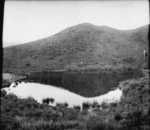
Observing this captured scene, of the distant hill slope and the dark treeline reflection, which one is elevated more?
the distant hill slope

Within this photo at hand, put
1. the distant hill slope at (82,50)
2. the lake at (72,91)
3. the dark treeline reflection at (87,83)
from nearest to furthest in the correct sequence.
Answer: the lake at (72,91), the dark treeline reflection at (87,83), the distant hill slope at (82,50)

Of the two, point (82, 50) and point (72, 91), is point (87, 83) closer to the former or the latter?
point (72, 91)

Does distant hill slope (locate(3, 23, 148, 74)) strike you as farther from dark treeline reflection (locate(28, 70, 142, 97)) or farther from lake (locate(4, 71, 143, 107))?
lake (locate(4, 71, 143, 107))

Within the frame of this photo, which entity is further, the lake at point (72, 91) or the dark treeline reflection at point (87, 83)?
the dark treeline reflection at point (87, 83)

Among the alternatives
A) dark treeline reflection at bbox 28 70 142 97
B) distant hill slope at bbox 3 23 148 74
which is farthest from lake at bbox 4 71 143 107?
distant hill slope at bbox 3 23 148 74

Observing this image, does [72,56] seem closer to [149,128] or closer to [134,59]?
[134,59]

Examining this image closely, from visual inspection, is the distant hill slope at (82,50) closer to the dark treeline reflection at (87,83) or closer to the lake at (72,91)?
the dark treeline reflection at (87,83)

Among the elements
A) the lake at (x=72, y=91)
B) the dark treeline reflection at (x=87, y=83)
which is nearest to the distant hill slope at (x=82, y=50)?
the dark treeline reflection at (x=87, y=83)

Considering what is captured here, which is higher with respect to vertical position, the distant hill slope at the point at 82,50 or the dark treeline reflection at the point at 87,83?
the distant hill slope at the point at 82,50

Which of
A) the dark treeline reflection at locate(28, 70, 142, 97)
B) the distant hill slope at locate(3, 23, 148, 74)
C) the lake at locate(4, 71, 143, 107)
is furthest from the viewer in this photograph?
the distant hill slope at locate(3, 23, 148, 74)
